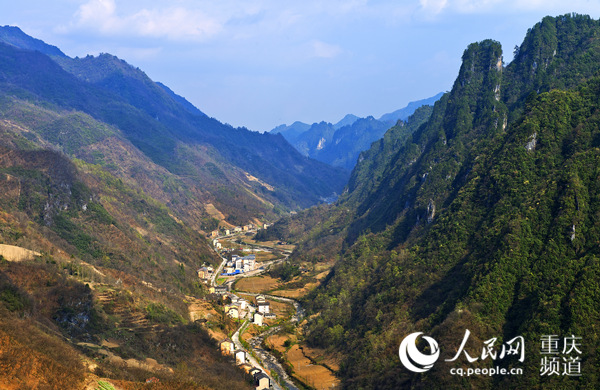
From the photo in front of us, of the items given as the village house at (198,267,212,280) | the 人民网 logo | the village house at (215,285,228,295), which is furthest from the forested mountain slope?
the village house at (198,267,212,280)

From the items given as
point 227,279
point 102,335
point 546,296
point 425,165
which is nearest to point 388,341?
point 546,296

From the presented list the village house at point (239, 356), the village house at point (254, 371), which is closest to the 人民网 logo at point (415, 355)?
the village house at point (254, 371)

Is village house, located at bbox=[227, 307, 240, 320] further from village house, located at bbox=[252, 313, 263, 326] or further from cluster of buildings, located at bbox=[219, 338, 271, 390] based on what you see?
cluster of buildings, located at bbox=[219, 338, 271, 390]

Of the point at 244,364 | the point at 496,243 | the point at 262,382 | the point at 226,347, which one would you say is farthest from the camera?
the point at 226,347

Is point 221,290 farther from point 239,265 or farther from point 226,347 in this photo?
point 226,347

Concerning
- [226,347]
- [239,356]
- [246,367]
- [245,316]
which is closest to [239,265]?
[245,316]

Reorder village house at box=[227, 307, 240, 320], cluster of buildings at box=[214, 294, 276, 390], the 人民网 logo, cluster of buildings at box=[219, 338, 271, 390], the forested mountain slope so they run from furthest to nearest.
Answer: village house at box=[227, 307, 240, 320] < cluster of buildings at box=[214, 294, 276, 390] < cluster of buildings at box=[219, 338, 271, 390] < the 人民网 logo < the forested mountain slope
